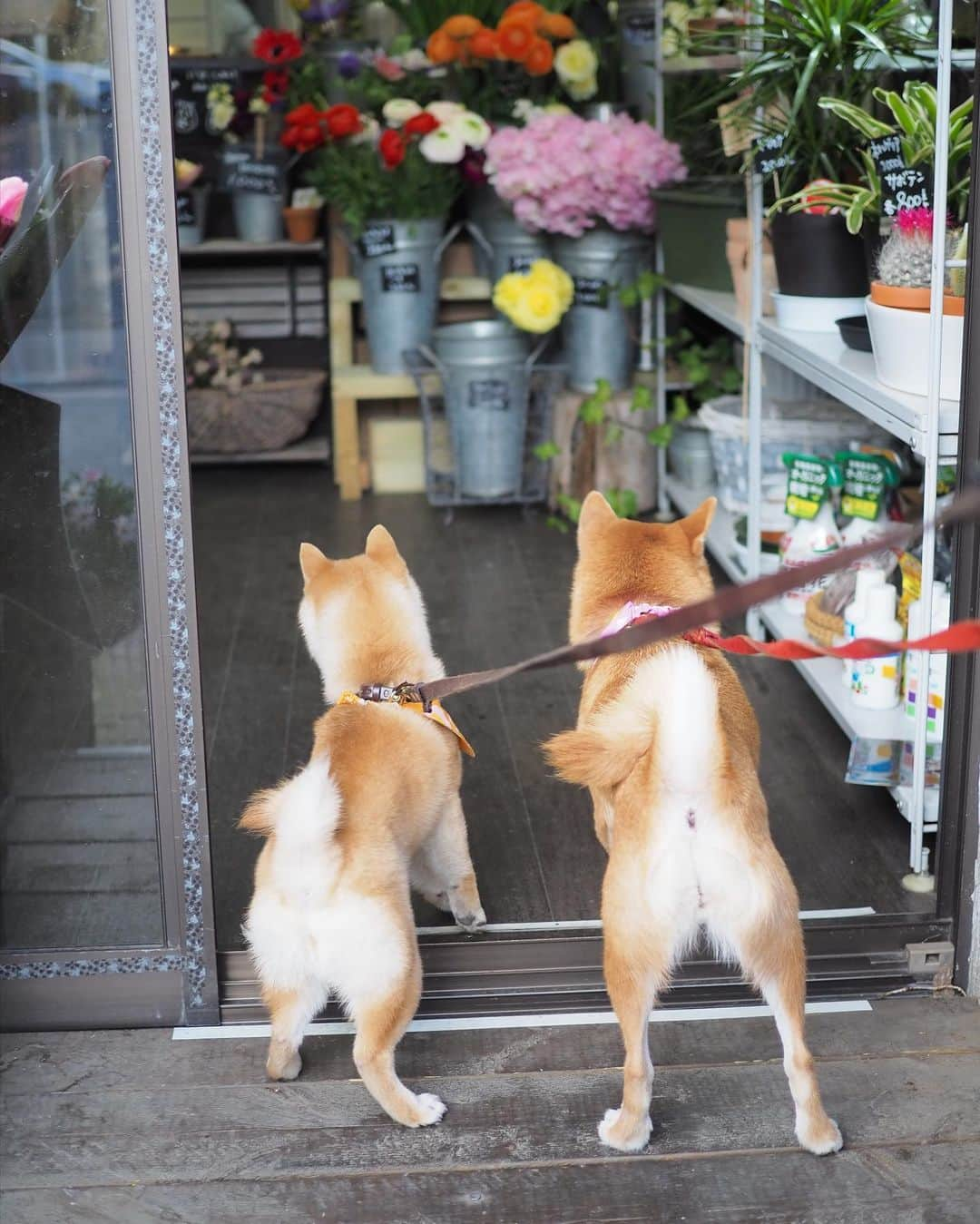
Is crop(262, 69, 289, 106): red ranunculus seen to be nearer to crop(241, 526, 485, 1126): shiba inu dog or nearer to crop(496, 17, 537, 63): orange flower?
crop(496, 17, 537, 63): orange flower

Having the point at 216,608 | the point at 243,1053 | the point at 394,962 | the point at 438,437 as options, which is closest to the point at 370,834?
the point at 394,962

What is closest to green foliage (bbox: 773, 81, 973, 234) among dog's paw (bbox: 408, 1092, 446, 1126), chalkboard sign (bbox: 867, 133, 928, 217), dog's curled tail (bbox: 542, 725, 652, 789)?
chalkboard sign (bbox: 867, 133, 928, 217)

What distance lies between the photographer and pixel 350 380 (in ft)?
18.4

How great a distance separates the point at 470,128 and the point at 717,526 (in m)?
1.76

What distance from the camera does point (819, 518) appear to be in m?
3.76

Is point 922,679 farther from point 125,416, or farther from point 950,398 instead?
point 125,416

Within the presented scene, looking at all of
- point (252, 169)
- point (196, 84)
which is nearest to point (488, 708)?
point (252, 169)

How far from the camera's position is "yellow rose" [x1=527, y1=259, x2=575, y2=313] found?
512cm

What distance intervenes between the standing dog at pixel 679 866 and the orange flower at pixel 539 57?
3631 mm

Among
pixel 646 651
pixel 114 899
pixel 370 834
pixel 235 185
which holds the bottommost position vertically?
pixel 114 899

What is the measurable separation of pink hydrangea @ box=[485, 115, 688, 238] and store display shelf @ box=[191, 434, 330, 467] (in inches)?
56.0

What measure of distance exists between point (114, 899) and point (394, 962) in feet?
2.01

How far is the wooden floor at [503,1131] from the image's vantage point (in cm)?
205

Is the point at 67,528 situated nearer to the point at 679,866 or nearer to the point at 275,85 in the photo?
the point at 679,866
